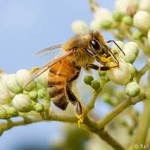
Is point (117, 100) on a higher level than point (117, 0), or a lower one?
lower

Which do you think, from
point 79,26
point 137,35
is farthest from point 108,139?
point 79,26

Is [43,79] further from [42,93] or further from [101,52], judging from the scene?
[101,52]

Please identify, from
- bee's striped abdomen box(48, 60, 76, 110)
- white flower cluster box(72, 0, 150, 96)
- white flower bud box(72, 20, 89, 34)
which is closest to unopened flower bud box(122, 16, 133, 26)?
white flower cluster box(72, 0, 150, 96)

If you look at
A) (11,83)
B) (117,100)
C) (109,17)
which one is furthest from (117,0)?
(11,83)

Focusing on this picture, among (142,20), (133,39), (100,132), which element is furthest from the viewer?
(133,39)

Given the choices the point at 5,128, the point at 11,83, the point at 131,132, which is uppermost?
the point at 11,83

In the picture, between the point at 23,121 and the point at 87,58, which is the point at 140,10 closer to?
the point at 87,58
